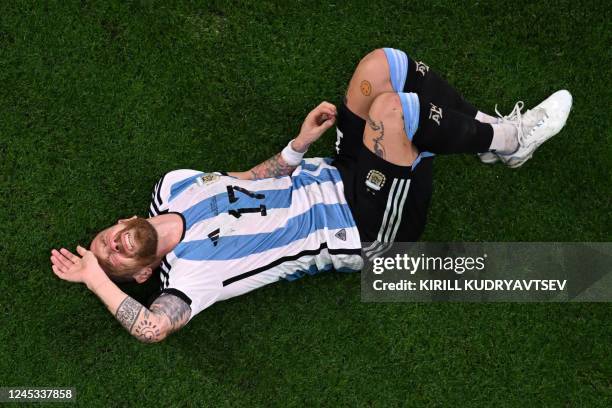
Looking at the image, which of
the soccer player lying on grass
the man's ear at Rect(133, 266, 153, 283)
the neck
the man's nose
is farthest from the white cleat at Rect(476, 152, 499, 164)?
the man's nose

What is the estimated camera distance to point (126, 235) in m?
4.23

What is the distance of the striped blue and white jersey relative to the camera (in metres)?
4.30

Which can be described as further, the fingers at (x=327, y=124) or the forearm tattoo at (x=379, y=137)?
the fingers at (x=327, y=124)

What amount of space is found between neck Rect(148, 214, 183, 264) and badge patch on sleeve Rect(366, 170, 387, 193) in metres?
1.19

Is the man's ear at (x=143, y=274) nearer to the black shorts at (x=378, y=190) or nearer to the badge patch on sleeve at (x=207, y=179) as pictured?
the badge patch on sleeve at (x=207, y=179)

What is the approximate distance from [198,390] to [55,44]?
8.67ft

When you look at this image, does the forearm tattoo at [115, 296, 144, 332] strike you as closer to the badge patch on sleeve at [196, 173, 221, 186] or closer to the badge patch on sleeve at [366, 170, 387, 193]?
the badge patch on sleeve at [196, 173, 221, 186]

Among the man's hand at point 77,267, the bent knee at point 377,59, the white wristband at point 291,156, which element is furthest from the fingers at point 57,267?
the bent knee at point 377,59

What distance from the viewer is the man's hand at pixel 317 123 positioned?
4516mm

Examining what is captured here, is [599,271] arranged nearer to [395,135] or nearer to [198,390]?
[395,135]

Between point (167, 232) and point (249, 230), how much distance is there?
0.50 meters

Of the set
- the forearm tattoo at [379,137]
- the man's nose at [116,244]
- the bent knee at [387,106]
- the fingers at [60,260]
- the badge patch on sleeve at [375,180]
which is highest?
the bent knee at [387,106]

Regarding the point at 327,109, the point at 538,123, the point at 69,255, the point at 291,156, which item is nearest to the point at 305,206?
the point at 291,156

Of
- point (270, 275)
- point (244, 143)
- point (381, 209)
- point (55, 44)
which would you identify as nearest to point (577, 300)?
point (381, 209)
